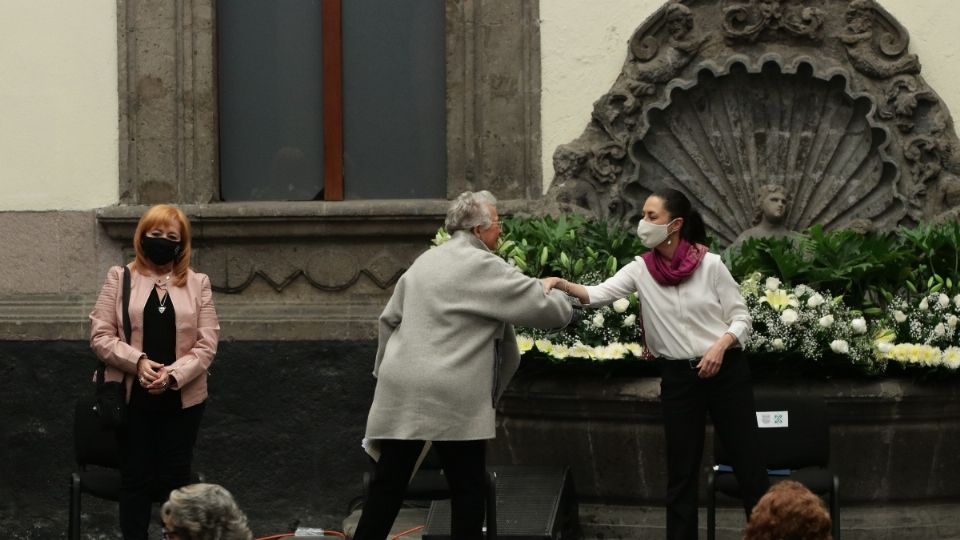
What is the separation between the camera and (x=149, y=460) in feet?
25.6

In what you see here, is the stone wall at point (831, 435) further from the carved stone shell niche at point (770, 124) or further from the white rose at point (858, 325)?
the carved stone shell niche at point (770, 124)

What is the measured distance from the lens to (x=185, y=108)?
10.5 metres

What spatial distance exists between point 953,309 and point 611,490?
5.91ft

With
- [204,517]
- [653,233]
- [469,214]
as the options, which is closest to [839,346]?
[653,233]

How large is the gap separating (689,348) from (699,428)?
1.11 feet

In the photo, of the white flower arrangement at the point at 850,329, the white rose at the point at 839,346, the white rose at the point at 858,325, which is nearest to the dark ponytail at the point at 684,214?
the white flower arrangement at the point at 850,329

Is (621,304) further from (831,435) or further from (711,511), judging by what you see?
(711,511)

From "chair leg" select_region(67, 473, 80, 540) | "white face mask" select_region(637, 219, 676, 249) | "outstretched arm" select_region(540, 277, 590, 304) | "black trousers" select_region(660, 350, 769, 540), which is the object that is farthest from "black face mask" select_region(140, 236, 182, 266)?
"black trousers" select_region(660, 350, 769, 540)

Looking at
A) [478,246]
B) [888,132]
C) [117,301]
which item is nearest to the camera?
[478,246]

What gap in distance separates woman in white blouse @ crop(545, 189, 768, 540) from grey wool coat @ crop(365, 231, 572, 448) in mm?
337

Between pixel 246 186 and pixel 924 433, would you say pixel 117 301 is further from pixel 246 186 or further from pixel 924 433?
pixel 924 433

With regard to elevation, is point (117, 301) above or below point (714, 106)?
below

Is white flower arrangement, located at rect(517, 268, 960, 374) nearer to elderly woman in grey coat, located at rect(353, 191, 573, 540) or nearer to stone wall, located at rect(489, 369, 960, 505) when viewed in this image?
stone wall, located at rect(489, 369, 960, 505)

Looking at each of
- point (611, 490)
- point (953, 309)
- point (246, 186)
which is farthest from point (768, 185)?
point (246, 186)
